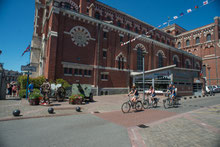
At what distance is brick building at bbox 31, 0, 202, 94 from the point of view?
18719mm

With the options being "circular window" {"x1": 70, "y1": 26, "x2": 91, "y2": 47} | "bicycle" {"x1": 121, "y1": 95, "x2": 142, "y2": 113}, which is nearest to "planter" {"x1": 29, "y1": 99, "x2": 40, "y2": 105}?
"bicycle" {"x1": 121, "y1": 95, "x2": 142, "y2": 113}

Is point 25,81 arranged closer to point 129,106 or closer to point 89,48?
point 89,48

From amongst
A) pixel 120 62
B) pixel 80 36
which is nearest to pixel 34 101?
pixel 80 36

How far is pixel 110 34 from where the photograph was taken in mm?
24234

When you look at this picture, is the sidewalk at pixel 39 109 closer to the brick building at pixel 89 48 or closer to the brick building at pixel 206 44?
the brick building at pixel 89 48

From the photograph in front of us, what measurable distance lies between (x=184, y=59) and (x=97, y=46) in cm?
3253

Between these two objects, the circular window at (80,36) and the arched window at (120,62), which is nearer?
the circular window at (80,36)

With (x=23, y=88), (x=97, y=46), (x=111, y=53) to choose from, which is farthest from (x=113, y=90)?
(x=23, y=88)

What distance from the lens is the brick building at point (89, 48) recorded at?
61.4ft

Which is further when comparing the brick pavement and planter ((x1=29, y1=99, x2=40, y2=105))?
planter ((x1=29, y1=99, x2=40, y2=105))

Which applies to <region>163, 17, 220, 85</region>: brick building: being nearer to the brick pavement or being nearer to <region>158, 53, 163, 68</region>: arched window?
<region>158, 53, 163, 68</region>: arched window

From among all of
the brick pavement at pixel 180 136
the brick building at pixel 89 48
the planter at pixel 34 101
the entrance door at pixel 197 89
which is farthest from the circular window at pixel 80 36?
the entrance door at pixel 197 89

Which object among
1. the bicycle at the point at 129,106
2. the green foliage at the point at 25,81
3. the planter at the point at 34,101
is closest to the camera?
the bicycle at the point at 129,106

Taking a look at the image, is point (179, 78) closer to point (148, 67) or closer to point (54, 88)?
point (148, 67)
